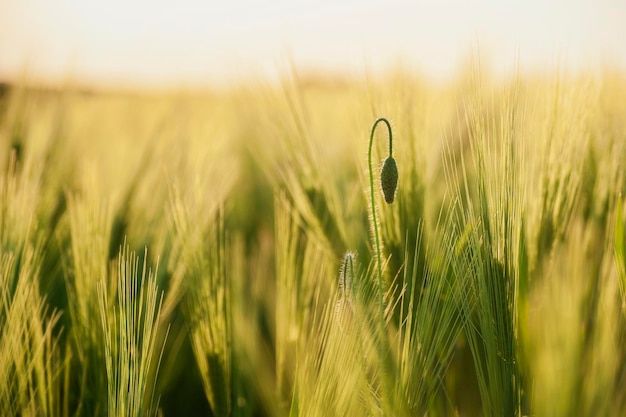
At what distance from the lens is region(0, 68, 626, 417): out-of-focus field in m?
0.62

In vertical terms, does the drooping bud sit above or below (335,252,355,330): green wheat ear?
above

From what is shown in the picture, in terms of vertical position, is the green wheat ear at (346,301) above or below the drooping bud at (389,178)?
below

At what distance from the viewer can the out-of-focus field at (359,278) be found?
62 cm

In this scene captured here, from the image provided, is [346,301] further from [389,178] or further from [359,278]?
[389,178]

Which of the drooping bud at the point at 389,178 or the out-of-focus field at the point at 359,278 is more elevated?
the drooping bud at the point at 389,178

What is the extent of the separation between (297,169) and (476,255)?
1.58ft

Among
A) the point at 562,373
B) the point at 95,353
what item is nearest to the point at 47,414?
the point at 95,353

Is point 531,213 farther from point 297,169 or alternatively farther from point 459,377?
point 297,169

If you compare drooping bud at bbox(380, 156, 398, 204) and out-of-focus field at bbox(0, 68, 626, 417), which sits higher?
drooping bud at bbox(380, 156, 398, 204)

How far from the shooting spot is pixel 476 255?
65 centimetres

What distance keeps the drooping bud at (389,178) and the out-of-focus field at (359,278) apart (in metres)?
0.05

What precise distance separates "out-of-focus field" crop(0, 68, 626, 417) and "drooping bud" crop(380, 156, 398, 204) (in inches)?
2.1

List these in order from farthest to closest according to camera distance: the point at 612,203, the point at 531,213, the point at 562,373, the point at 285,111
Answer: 1. the point at 285,111
2. the point at 612,203
3. the point at 531,213
4. the point at 562,373

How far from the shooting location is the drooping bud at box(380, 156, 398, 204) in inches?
23.5
